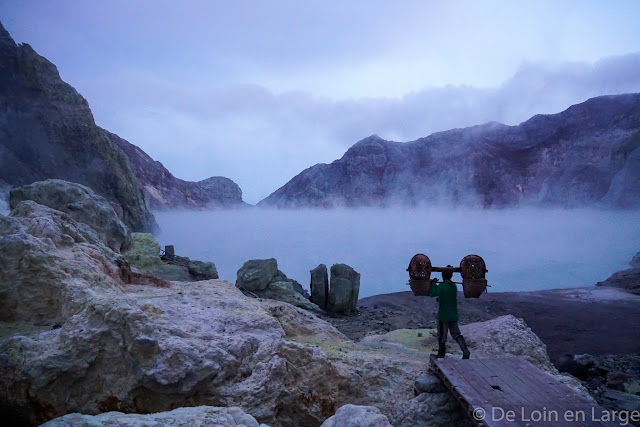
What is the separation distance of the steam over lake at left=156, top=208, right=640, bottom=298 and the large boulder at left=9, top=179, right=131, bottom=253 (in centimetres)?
3162

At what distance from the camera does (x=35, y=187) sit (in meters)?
10.8

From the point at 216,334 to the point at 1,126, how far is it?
128 feet

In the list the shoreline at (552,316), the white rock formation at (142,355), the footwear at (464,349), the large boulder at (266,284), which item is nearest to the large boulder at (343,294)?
the shoreline at (552,316)

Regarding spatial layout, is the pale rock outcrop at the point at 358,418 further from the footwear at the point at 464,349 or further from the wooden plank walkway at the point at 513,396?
the footwear at the point at 464,349

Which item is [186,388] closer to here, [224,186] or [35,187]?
[35,187]

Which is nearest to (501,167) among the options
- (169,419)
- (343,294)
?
(343,294)

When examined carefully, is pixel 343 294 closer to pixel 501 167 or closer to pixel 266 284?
pixel 266 284

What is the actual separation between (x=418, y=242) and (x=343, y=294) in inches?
1591

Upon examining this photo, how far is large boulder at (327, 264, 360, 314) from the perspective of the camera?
18.6 m

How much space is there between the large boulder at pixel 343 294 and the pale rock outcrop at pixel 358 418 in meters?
15.1

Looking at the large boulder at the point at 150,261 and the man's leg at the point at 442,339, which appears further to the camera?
the large boulder at the point at 150,261

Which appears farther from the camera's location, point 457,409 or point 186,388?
point 457,409

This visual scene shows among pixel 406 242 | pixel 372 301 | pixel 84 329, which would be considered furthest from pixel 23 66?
pixel 406 242

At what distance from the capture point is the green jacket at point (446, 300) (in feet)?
19.7
